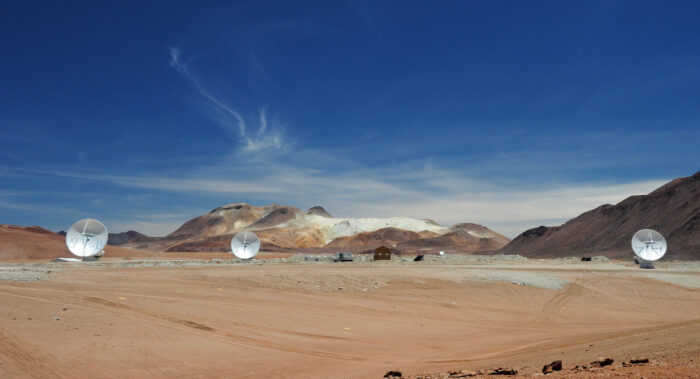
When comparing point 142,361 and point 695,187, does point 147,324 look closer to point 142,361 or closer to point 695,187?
point 142,361

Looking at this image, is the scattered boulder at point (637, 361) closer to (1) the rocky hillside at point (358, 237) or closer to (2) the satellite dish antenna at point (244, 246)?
(2) the satellite dish antenna at point (244, 246)

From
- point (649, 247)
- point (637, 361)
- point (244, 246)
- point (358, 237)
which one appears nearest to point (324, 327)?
point (637, 361)

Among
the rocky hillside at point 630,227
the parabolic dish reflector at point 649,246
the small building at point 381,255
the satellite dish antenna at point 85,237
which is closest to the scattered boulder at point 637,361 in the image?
the satellite dish antenna at point 85,237

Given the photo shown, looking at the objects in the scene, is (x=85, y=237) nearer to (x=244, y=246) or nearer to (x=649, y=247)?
(x=244, y=246)

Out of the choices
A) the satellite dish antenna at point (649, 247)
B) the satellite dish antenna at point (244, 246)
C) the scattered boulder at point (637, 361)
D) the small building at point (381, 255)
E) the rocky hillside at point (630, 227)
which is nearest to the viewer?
the scattered boulder at point (637, 361)

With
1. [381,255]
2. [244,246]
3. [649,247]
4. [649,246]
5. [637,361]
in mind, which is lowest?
[637,361]

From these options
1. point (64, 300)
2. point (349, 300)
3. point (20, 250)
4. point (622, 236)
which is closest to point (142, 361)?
point (64, 300)

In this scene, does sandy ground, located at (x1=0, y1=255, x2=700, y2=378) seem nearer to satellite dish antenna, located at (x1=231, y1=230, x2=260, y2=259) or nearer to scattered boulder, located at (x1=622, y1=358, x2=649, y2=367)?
scattered boulder, located at (x1=622, y1=358, x2=649, y2=367)
